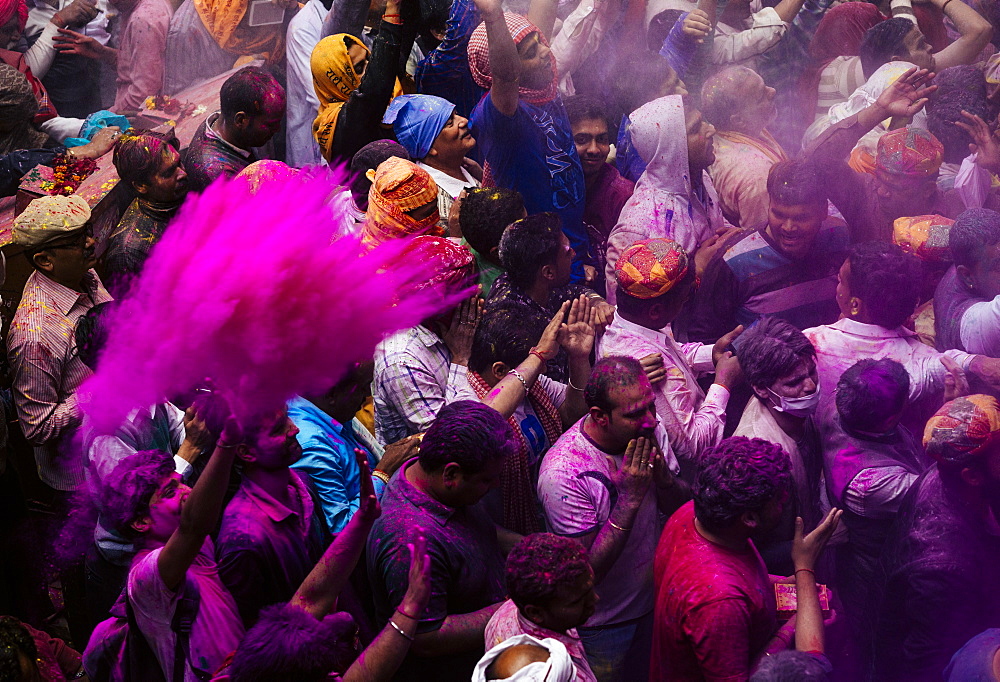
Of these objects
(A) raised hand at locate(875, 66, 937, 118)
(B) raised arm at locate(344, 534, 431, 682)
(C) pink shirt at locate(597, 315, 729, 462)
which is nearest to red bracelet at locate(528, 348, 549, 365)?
(C) pink shirt at locate(597, 315, 729, 462)

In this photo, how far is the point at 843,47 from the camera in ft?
21.0

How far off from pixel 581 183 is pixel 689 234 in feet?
2.04

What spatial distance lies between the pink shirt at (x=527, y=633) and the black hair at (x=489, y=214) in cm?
171

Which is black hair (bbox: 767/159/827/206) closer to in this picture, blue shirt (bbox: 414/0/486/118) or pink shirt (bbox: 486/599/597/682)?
blue shirt (bbox: 414/0/486/118)

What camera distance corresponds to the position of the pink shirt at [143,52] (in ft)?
23.1

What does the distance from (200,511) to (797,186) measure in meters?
3.16

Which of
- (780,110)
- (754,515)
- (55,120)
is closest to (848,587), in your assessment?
(754,515)

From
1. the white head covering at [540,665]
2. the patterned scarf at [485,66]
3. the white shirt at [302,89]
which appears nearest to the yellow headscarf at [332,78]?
the patterned scarf at [485,66]

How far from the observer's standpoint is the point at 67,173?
18.3 feet

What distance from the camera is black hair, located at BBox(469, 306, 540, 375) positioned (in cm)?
375

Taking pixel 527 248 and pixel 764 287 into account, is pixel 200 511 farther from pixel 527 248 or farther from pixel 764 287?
pixel 764 287

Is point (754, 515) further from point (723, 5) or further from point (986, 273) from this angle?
point (723, 5)

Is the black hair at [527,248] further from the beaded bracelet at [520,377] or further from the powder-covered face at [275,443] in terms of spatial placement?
the powder-covered face at [275,443]

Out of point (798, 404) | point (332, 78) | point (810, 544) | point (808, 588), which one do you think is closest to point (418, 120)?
point (332, 78)
